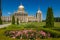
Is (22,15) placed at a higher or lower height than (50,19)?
higher

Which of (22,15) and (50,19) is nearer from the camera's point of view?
(50,19)

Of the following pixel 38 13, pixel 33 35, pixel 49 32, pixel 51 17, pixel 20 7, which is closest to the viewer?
pixel 33 35

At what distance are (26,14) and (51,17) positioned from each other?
7235cm

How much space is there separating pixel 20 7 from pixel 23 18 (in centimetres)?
563

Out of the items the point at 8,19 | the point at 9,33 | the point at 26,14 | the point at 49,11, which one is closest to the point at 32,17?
the point at 26,14

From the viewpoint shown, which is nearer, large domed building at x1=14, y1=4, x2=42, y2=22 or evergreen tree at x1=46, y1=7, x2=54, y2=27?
evergreen tree at x1=46, y1=7, x2=54, y2=27

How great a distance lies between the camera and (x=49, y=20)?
77.2 ft

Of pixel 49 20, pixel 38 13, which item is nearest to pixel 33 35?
pixel 49 20

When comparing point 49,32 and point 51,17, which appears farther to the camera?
point 51,17

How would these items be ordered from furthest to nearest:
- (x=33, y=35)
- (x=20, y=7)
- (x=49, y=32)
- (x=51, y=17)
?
(x=20, y=7) < (x=51, y=17) < (x=49, y=32) < (x=33, y=35)

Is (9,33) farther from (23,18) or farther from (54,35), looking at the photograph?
(23,18)

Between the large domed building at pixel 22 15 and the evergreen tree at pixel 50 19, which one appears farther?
the large domed building at pixel 22 15

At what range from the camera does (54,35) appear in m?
A: 10.0

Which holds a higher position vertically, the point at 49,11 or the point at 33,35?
the point at 49,11
